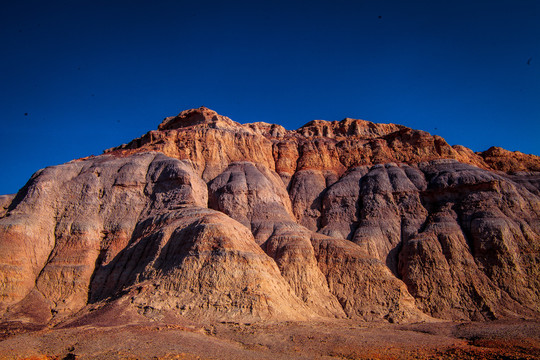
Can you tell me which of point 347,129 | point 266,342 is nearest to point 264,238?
point 266,342

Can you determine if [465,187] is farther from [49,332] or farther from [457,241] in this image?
[49,332]

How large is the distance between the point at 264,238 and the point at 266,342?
17.9 m

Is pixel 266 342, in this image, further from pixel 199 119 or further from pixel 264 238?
pixel 199 119

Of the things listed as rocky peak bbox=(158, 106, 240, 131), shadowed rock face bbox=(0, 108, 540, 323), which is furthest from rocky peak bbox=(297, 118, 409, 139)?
shadowed rock face bbox=(0, 108, 540, 323)

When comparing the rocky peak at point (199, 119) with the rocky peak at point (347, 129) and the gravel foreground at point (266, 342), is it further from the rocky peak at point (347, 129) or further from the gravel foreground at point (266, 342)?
the gravel foreground at point (266, 342)

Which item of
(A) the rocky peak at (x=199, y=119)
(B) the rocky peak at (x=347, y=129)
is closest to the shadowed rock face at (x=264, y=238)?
(A) the rocky peak at (x=199, y=119)

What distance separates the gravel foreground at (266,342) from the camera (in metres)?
19.4

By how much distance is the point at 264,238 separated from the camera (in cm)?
3962

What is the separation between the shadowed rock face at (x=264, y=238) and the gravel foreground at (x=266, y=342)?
3086 mm

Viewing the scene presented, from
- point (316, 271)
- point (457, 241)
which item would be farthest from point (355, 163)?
point (316, 271)

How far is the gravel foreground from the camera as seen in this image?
1942 centimetres

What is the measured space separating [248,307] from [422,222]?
83.1 feet

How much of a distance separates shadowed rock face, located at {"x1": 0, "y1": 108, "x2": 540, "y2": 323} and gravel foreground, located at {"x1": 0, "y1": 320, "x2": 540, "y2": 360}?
121 inches

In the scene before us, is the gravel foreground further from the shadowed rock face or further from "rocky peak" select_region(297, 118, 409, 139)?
"rocky peak" select_region(297, 118, 409, 139)
